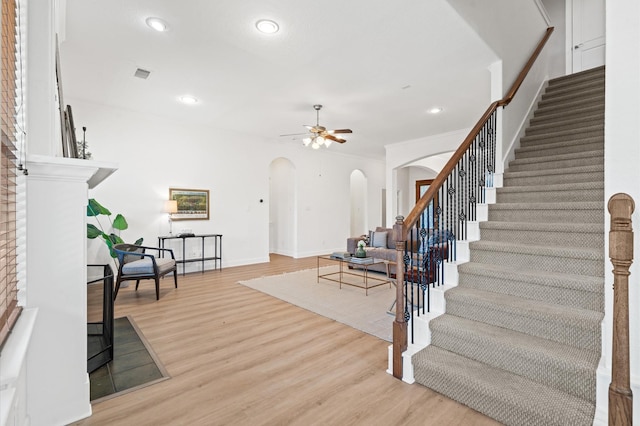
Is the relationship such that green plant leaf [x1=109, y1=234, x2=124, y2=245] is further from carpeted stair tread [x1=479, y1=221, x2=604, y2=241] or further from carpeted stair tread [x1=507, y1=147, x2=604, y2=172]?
carpeted stair tread [x1=507, y1=147, x2=604, y2=172]

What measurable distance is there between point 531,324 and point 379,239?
14.5 ft

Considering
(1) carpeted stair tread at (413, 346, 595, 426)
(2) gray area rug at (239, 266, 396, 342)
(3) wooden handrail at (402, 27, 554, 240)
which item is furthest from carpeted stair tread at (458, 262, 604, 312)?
(2) gray area rug at (239, 266, 396, 342)

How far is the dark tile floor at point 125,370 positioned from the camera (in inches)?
85.4

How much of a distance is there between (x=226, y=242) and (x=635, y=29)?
6355mm

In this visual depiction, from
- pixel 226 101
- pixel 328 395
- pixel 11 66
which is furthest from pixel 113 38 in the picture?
pixel 328 395

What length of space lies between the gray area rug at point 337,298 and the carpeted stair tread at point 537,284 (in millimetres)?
968

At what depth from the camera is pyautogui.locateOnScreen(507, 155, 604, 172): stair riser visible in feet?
10.6

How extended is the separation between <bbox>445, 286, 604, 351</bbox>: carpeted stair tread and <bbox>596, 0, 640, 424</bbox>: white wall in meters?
0.32

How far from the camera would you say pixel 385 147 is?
26.8 ft

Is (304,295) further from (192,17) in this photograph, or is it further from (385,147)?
(385,147)

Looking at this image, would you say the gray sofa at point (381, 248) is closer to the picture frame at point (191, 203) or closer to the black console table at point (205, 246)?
the black console table at point (205, 246)

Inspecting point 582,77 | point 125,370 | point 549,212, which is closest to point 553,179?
point 549,212

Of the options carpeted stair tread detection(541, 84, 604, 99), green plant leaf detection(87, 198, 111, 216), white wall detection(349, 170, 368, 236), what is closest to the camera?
carpeted stair tread detection(541, 84, 604, 99)

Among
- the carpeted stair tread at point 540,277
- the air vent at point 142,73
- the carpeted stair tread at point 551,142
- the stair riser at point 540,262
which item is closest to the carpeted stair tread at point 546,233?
the stair riser at point 540,262
